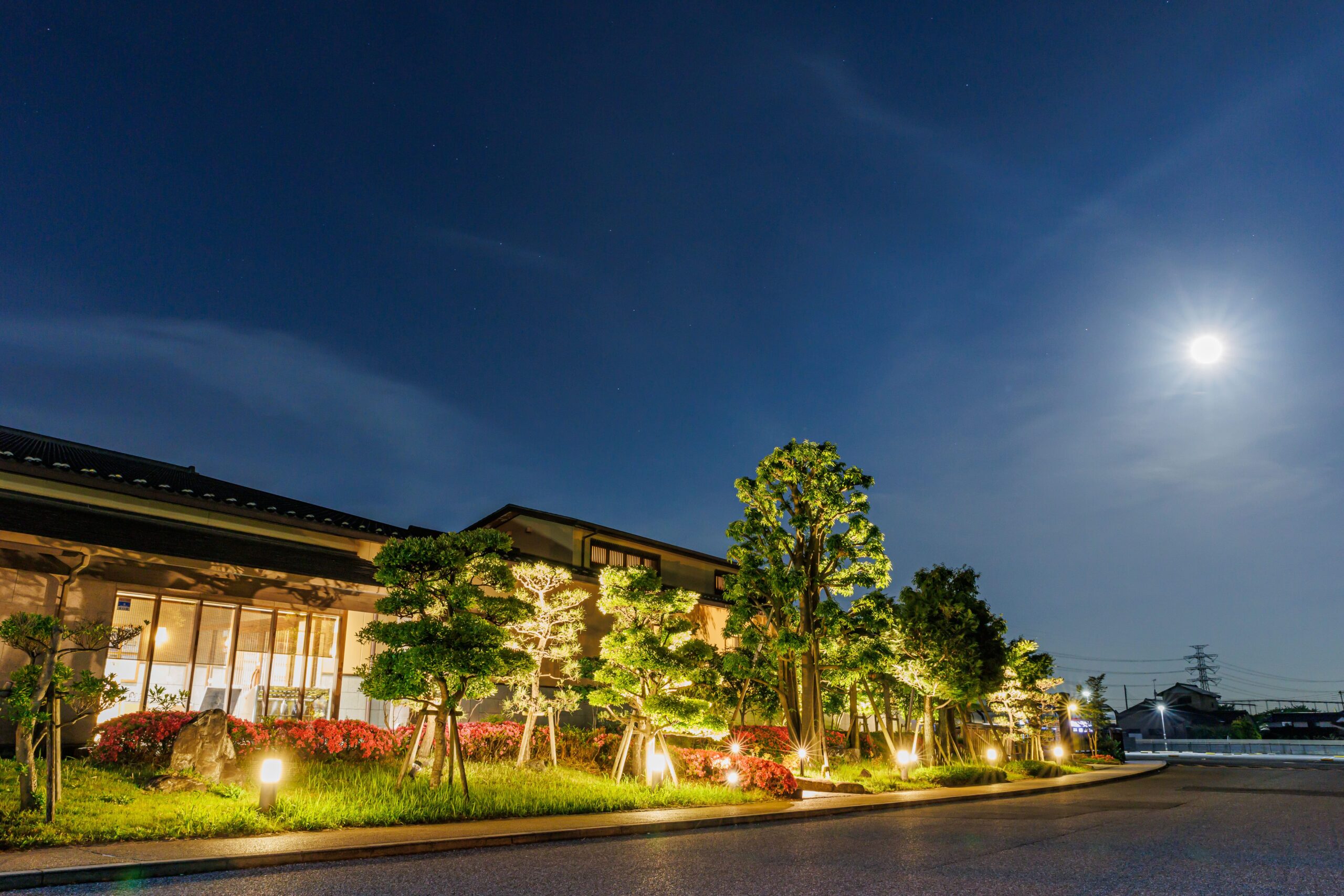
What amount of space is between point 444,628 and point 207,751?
3859 mm

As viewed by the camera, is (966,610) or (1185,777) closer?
(966,610)

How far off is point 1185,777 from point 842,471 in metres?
20.2

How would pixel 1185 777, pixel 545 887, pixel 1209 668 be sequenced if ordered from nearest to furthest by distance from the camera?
pixel 545 887 < pixel 1185 777 < pixel 1209 668

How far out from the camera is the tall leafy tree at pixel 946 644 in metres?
24.6

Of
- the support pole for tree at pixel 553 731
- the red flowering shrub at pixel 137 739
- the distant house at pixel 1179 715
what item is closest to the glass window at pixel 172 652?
the red flowering shrub at pixel 137 739

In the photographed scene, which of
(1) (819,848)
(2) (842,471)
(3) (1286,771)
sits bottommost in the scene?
(3) (1286,771)

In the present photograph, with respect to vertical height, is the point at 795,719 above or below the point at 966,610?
below

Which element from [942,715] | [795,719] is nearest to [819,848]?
[795,719]

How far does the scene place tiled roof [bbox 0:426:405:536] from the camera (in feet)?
50.0

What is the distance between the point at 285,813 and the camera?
10.1 m

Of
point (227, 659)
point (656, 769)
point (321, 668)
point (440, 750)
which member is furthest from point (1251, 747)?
point (227, 659)

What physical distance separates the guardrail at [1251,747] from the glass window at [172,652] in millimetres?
67930

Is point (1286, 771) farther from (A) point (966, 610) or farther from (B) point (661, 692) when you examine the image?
(B) point (661, 692)

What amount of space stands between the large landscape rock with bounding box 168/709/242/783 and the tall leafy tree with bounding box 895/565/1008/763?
16675 millimetres
